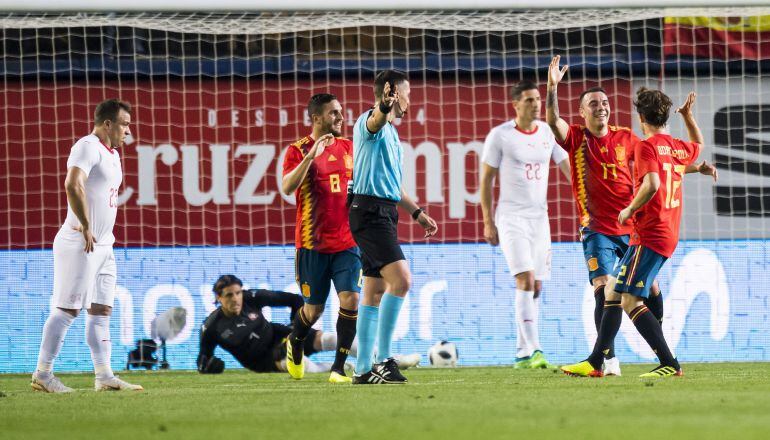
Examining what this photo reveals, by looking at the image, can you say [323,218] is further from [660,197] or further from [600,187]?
[660,197]

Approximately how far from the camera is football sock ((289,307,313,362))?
26.7ft

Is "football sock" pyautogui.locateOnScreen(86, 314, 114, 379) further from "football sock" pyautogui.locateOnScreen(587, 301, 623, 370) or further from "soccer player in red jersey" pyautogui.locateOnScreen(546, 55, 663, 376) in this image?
"soccer player in red jersey" pyautogui.locateOnScreen(546, 55, 663, 376)

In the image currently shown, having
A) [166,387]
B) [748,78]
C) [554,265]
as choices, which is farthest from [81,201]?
[748,78]

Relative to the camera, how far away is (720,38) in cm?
1345

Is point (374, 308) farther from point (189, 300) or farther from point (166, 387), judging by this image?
point (189, 300)

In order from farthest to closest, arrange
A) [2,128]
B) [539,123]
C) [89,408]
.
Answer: [2,128]
[539,123]
[89,408]

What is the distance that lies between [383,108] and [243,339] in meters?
3.57

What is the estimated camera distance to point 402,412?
507 centimetres

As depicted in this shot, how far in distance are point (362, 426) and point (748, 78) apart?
33.6 ft

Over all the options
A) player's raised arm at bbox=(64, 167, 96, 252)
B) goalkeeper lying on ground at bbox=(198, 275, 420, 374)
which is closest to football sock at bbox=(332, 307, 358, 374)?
player's raised arm at bbox=(64, 167, 96, 252)

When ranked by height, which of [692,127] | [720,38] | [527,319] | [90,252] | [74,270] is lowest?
[527,319]

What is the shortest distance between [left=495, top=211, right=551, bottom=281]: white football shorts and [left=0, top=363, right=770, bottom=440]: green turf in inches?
64.7

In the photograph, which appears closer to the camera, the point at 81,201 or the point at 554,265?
the point at 81,201

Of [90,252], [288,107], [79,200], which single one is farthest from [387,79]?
[288,107]
